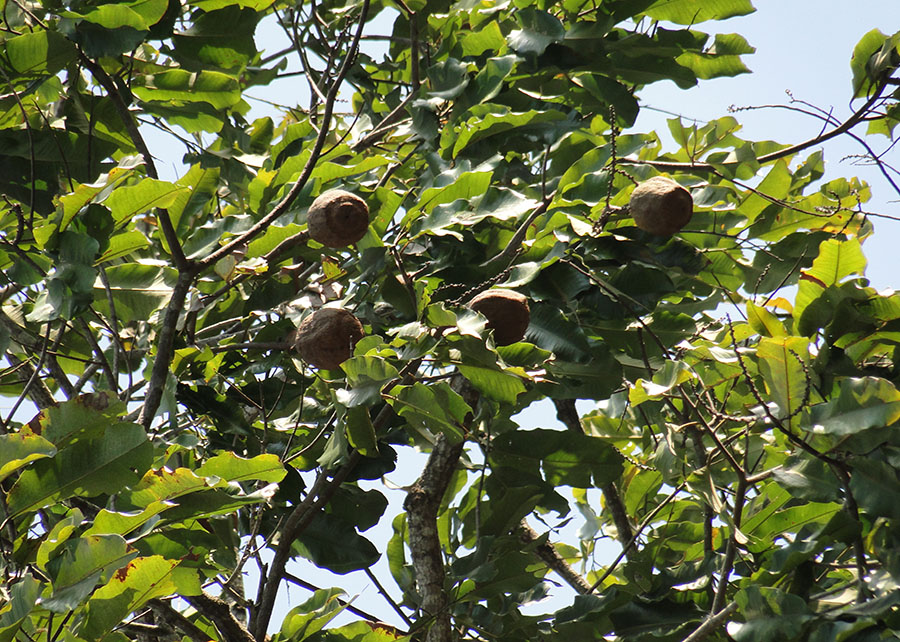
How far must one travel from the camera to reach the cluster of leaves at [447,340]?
1.54 meters

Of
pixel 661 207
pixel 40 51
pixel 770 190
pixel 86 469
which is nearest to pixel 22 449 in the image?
pixel 86 469

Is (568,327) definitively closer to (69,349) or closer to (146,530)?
(146,530)

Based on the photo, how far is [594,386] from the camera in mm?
2066

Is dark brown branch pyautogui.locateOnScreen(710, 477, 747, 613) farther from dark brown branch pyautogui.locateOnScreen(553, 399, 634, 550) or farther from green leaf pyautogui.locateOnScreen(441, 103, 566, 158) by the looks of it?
green leaf pyautogui.locateOnScreen(441, 103, 566, 158)

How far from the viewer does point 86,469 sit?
60.9 inches

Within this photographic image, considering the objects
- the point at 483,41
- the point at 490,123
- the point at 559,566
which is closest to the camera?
the point at 490,123

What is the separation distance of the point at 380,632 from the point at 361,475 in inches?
15.5

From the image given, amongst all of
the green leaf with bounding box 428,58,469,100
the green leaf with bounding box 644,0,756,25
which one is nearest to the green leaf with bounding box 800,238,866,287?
the green leaf with bounding box 644,0,756,25

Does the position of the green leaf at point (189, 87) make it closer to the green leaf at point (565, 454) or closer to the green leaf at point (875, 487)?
the green leaf at point (565, 454)

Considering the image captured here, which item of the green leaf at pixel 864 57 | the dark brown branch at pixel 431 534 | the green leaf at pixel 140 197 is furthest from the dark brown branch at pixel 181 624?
the green leaf at pixel 864 57

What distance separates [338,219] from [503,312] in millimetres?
374

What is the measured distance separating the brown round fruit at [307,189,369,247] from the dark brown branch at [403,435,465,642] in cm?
50

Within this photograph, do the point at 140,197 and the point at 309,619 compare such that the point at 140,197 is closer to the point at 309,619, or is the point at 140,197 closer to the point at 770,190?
the point at 309,619

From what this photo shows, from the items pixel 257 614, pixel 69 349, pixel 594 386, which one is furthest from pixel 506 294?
pixel 69 349
